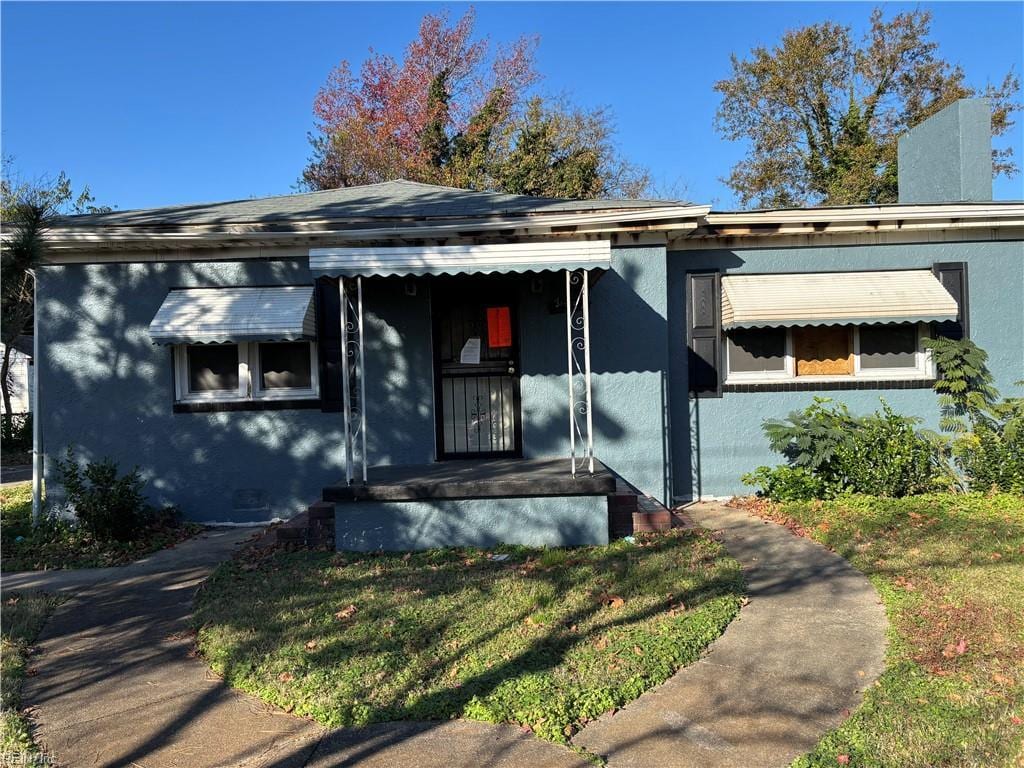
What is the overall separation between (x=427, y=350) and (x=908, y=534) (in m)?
4.86

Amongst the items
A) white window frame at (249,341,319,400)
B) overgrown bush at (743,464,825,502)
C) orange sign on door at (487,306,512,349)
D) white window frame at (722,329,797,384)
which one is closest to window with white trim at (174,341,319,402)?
white window frame at (249,341,319,400)

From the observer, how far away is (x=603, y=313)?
7523 mm

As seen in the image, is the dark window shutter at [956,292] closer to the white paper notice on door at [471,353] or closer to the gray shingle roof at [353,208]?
the gray shingle roof at [353,208]

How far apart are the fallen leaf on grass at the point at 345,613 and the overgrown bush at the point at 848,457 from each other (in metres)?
4.86

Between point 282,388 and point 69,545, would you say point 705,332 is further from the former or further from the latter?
point 69,545

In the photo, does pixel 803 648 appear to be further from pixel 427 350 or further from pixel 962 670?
pixel 427 350

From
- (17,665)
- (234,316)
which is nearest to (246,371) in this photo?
(234,316)

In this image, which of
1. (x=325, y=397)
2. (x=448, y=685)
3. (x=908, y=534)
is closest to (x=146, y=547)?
(x=325, y=397)

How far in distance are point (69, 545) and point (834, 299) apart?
26.6 ft

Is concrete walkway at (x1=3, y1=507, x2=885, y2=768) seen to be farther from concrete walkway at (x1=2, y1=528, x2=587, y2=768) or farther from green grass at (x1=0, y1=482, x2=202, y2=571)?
green grass at (x1=0, y1=482, x2=202, y2=571)

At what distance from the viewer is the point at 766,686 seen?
3.51 meters

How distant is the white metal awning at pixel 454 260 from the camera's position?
5930 millimetres

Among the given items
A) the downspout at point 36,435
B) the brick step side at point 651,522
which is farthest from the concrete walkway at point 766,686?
the downspout at point 36,435

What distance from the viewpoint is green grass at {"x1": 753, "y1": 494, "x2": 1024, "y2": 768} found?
2.91 m
